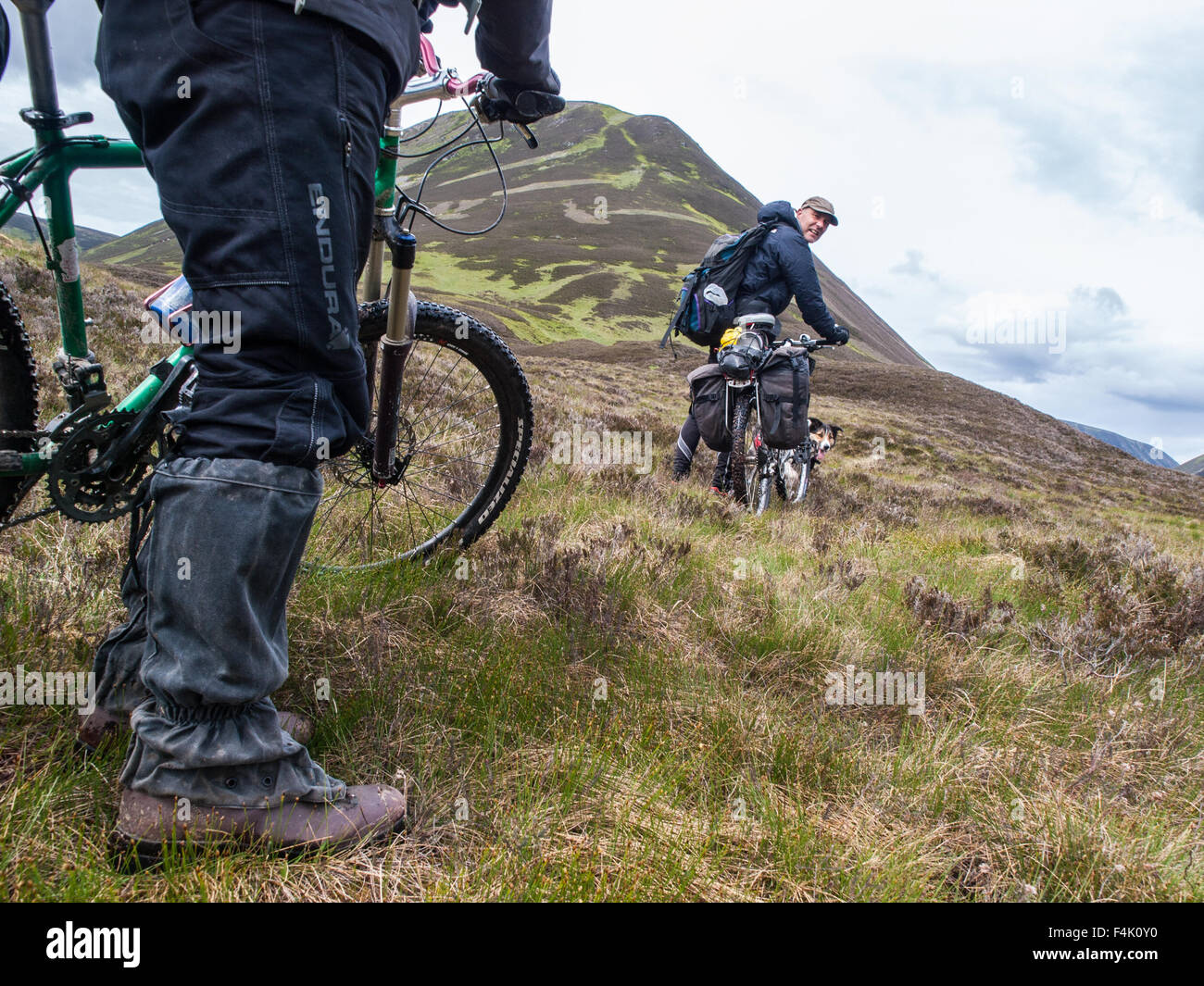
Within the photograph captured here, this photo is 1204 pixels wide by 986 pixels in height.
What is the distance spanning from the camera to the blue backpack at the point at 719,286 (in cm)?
669

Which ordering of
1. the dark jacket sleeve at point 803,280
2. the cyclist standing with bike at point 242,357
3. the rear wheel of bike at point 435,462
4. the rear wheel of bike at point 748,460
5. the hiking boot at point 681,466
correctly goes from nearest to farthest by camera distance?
A: the cyclist standing with bike at point 242,357 → the rear wheel of bike at point 435,462 → the rear wheel of bike at point 748,460 → the dark jacket sleeve at point 803,280 → the hiking boot at point 681,466

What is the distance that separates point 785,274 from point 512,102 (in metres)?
4.74

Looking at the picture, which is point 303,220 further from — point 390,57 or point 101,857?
point 101,857

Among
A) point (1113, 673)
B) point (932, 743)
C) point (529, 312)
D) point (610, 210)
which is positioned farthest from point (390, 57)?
point (610, 210)

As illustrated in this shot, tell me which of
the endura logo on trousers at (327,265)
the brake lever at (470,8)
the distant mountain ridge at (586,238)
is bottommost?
the endura logo on trousers at (327,265)

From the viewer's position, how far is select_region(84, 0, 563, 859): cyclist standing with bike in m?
1.32

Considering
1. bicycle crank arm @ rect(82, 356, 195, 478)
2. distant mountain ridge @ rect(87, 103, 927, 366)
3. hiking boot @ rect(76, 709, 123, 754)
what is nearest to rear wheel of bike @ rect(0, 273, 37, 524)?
bicycle crank arm @ rect(82, 356, 195, 478)

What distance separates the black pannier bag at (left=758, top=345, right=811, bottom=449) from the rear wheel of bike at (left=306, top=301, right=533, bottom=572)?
143 inches

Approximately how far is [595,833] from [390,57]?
1716mm

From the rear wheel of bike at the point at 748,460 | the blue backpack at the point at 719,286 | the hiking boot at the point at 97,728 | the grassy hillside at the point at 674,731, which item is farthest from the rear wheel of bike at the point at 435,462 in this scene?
the blue backpack at the point at 719,286

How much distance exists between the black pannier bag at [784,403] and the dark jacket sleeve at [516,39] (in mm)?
4530

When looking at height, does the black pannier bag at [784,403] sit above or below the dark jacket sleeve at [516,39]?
below

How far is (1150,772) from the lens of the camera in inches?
89.7

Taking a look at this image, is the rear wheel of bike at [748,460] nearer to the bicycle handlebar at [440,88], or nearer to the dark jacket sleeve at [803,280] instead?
the dark jacket sleeve at [803,280]
